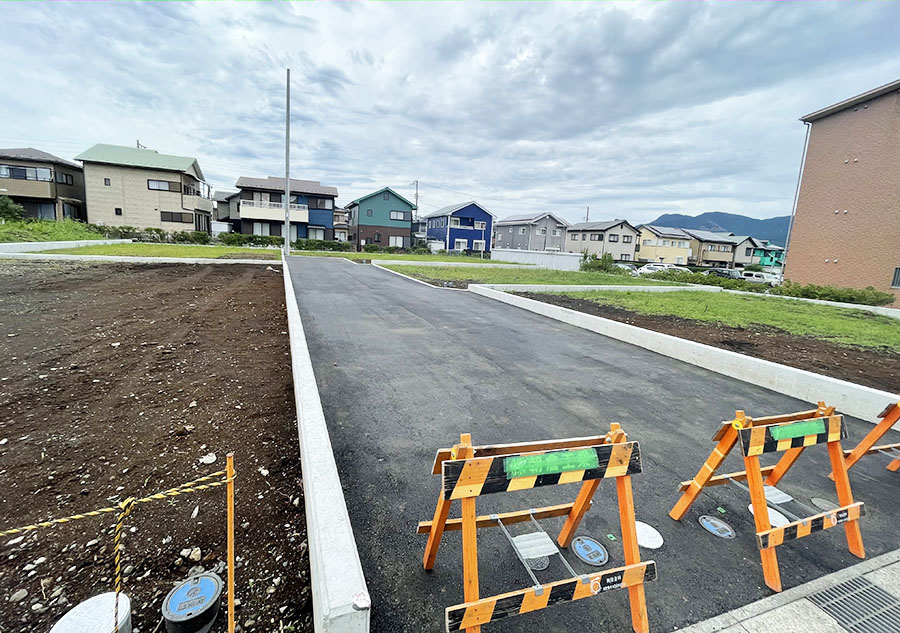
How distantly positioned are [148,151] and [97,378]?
43516mm

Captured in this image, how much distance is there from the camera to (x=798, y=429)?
258 cm

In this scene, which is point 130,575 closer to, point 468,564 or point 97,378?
point 468,564

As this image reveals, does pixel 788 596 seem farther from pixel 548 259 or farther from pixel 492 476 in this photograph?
pixel 548 259

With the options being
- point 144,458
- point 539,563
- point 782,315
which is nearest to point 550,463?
point 539,563

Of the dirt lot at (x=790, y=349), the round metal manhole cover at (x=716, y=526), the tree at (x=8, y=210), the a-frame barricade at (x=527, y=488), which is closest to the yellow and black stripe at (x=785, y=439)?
the round metal manhole cover at (x=716, y=526)

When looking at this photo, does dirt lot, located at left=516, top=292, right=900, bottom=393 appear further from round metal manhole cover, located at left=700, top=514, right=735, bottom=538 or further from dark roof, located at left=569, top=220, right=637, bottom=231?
dark roof, located at left=569, top=220, right=637, bottom=231

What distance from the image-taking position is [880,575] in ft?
7.82

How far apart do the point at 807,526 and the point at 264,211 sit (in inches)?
1659

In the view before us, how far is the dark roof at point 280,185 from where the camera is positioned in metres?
38.8

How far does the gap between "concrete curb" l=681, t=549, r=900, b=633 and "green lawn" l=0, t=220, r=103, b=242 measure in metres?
27.8

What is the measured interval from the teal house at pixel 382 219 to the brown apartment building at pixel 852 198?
110ft

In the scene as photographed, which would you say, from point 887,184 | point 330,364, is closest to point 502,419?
point 330,364

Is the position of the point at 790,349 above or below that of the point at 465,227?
below

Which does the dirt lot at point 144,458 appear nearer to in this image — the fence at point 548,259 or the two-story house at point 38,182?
the fence at point 548,259
